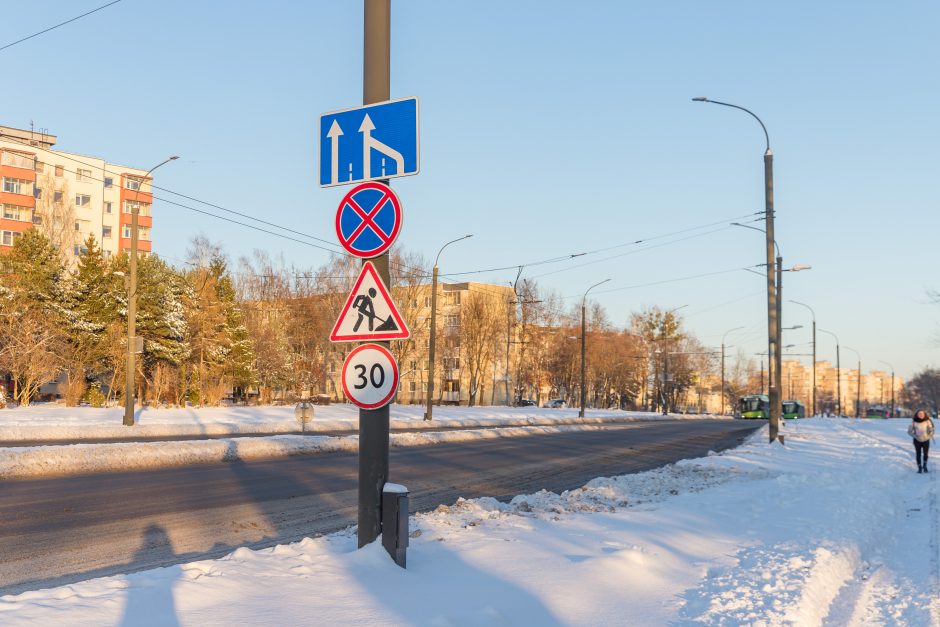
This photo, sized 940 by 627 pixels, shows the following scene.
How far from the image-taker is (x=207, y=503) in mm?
11562

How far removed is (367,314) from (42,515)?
647cm

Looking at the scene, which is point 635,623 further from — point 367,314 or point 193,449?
point 193,449

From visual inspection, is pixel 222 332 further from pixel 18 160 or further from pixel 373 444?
pixel 373 444

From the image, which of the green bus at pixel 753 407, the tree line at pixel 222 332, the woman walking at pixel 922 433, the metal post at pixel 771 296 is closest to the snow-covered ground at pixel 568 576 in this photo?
the woman walking at pixel 922 433

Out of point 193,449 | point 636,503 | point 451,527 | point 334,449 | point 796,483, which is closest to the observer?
point 451,527

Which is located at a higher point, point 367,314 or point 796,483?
point 367,314

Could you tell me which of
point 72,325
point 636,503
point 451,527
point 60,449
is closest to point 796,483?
point 636,503

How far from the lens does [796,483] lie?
→ 1516 cm

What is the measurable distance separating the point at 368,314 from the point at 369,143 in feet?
4.80

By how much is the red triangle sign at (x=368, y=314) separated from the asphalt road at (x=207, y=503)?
123 inches

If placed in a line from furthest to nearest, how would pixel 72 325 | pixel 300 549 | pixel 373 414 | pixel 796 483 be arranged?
pixel 72 325
pixel 796 483
pixel 300 549
pixel 373 414

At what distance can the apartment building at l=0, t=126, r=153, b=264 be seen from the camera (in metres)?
74.8

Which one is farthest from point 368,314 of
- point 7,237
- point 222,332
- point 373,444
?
point 7,237

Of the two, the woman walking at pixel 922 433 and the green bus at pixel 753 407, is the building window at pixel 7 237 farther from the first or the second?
the woman walking at pixel 922 433
